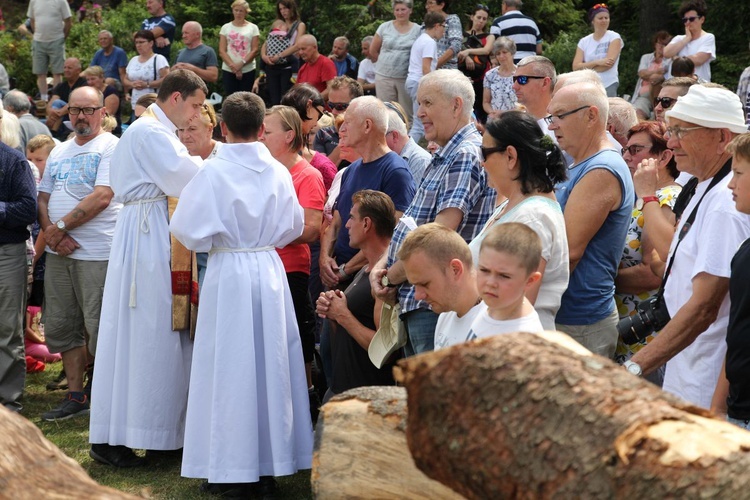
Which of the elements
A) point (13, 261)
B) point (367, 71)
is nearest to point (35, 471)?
point (13, 261)

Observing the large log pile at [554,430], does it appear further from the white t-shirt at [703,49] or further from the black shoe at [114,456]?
the white t-shirt at [703,49]

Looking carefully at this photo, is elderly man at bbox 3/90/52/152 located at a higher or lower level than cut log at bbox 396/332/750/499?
lower

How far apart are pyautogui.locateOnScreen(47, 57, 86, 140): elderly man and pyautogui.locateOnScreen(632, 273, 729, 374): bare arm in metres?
10.9

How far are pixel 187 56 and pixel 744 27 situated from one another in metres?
8.56

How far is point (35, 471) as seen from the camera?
8.54 feet

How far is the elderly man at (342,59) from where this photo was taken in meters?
14.3

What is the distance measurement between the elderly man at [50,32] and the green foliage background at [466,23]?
1.96 m

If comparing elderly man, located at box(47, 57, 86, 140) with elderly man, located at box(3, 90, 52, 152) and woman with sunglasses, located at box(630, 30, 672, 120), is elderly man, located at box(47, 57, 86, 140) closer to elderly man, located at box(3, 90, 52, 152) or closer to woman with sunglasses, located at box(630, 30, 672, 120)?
elderly man, located at box(3, 90, 52, 152)

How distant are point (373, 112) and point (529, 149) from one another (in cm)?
205

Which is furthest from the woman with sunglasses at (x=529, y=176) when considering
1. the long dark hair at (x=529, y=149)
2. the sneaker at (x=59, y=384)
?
the sneaker at (x=59, y=384)

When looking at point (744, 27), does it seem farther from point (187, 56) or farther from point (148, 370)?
point (148, 370)

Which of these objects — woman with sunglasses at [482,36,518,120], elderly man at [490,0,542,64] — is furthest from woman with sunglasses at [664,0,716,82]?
woman with sunglasses at [482,36,518,120]

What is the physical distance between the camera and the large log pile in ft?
6.73

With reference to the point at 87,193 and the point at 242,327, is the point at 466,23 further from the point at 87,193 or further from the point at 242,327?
the point at 242,327
